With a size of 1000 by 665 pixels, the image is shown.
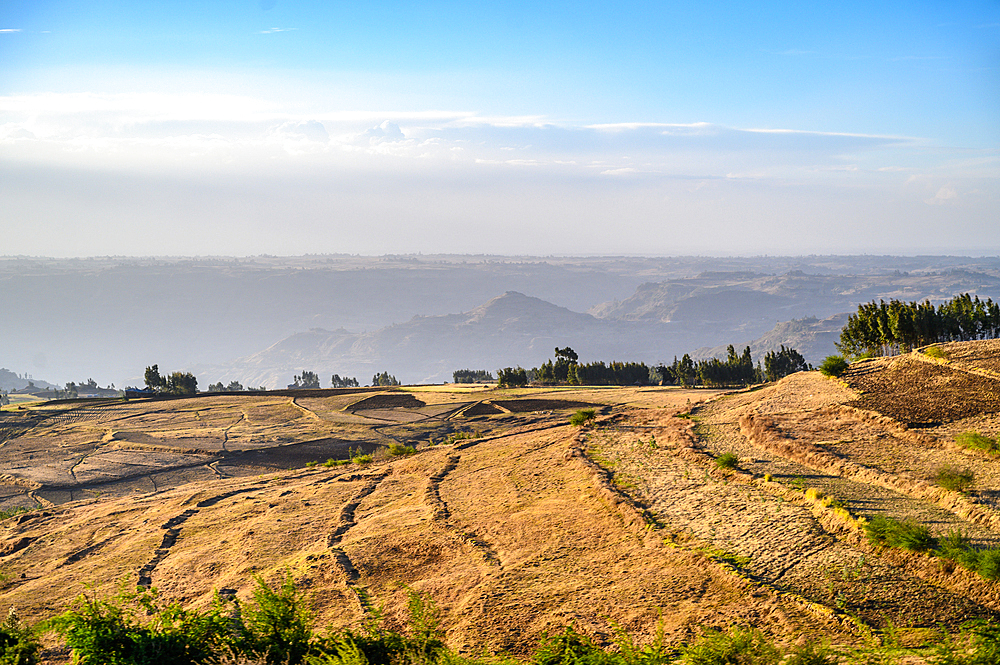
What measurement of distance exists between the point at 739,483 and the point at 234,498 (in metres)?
20.9

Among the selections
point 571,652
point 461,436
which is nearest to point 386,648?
point 571,652

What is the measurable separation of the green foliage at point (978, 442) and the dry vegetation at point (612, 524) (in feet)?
0.60

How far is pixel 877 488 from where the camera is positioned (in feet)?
55.3

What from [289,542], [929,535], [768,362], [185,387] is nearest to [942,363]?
[929,535]

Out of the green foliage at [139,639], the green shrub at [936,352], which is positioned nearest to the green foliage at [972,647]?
the green foliage at [139,639]

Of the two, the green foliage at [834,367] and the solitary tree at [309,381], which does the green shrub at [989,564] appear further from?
the solitary tree at [309,381]

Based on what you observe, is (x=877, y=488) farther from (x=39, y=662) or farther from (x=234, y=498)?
(x=234, y=498)

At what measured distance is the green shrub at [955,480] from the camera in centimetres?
1527

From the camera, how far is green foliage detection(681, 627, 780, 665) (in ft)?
32.7

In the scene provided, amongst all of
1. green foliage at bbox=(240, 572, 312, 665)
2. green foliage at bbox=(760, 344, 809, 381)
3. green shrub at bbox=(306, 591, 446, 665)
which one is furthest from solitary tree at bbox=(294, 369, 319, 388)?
green shrub at bbox=(306, 591, 446, 665)

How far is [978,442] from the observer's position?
58.2 ft

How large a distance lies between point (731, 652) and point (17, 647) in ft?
46.5

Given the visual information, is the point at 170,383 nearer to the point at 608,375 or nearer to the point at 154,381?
the point at 154,381

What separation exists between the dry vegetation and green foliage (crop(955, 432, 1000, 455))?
183 mm
